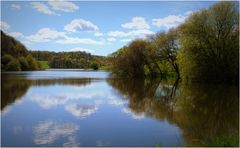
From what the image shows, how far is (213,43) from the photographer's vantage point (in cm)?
3584

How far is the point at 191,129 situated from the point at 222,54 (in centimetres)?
2601

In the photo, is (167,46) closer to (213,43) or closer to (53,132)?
(213,43)

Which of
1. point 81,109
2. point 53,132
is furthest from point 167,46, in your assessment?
point 53,132

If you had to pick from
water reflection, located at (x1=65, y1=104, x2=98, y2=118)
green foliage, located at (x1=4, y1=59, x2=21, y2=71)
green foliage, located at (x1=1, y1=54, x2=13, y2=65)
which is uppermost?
green foliage, located at (x1=1, y1=54, x2=13, y2=65)

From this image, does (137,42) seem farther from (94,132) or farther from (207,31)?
(94,132)

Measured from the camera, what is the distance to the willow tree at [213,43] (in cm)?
3420

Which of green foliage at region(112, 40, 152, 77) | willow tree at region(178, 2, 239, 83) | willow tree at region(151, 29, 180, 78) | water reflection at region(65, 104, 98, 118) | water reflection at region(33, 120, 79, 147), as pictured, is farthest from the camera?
green foliage at region(112, 40, 152, 77)

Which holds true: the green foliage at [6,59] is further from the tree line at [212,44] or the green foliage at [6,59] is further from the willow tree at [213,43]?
the willow tree at [213,43]

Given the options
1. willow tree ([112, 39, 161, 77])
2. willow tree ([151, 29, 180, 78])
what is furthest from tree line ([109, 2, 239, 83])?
willow tree ([112, 39, 161, 77])

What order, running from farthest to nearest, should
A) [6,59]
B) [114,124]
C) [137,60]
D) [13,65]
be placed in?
1. [13,65]
2. [6,59]
3. [137,60]
4. [114,124]

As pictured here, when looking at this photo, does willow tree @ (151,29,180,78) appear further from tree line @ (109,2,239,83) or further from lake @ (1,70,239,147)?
lake @ (1,70,239,147)

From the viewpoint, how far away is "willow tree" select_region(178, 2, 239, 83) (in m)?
34.2

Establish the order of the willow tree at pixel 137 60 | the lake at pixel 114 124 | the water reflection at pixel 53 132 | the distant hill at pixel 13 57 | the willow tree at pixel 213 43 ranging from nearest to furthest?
the water reflection at pixel 53 132 → the lake at pixel 114 124 → the willow tree at pixel 213 43 → the willow tree at pixel 137 60 → the distant hill at pixel 13 57

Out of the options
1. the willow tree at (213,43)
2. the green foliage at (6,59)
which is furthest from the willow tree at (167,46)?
the green foliage at (6,59)
